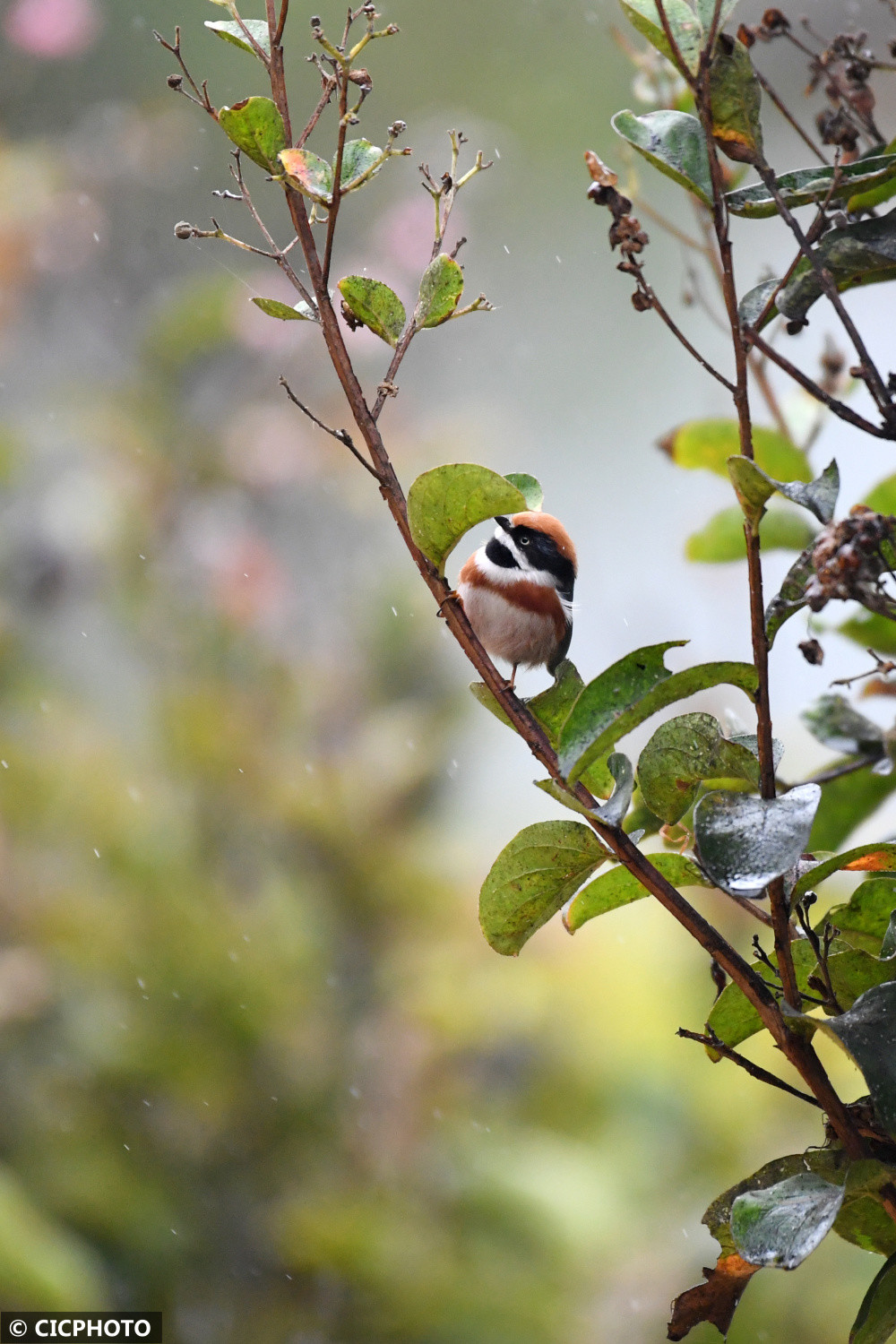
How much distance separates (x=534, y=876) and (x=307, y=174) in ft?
0.72

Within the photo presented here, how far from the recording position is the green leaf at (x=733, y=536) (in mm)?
646

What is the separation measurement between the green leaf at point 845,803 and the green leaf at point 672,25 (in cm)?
36

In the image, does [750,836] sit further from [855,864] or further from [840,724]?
[840,724]

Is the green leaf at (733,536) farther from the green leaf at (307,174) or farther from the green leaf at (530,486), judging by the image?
the green leaf at (307,174)

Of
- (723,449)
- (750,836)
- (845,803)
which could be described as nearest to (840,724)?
(845,803)

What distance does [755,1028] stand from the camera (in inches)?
14.9

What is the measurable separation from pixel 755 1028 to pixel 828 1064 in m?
0.90

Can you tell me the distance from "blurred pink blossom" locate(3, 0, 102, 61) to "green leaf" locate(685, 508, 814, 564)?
127 centimetres

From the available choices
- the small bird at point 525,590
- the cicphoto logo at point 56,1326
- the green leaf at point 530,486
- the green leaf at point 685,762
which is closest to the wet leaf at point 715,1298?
the green leaf at point 685,762

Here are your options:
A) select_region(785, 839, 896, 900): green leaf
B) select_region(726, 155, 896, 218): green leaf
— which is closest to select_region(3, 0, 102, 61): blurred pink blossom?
select_region(726, 155, 896, 218): green leaf

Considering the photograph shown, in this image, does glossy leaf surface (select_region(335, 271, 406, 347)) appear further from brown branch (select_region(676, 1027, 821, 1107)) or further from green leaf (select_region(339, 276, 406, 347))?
brown branch (select_region(676, 1027, 821, 1107))

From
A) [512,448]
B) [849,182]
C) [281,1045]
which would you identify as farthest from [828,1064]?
[849,182]

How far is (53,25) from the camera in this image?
1.46 meters

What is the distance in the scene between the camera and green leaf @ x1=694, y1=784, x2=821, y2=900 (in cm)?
28
